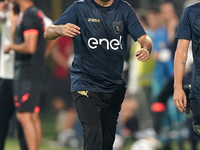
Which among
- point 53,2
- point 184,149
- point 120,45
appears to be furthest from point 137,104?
point 120,45

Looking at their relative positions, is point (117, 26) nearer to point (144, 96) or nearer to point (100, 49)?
point (100, 49)

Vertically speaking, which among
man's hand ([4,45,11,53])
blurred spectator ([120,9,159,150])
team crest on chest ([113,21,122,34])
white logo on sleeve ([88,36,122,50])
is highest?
team crest on chest ([113,21,122,34])

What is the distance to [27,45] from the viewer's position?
233 inches

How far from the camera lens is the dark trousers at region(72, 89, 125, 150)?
14.5ft

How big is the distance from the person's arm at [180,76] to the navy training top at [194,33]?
75mm

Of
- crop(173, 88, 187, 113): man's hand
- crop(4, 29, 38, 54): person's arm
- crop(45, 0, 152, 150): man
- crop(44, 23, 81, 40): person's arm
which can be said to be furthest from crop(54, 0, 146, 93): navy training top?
crop(4, 29, 38, 54): person's arm

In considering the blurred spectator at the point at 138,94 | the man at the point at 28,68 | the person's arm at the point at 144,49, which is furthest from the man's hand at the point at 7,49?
the blurred spectator at the point at 138,94

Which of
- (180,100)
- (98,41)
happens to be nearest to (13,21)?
(98,41)

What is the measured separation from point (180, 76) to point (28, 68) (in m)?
2.41

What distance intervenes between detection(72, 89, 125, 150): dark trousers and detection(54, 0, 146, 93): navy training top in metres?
0.08

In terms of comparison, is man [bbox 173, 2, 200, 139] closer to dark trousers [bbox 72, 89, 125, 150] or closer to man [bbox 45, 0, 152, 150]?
man [bbox 45, 0, 152, 150]

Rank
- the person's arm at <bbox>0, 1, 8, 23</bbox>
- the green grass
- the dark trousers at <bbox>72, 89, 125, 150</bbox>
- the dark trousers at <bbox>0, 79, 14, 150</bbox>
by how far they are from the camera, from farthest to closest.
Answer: the green grass, the person's arm at <bbox>0, 1, 8, 23</bbox>, the dark trousers at <bbox>0, 79, 14, 150</bbox>, the dark trousers at <bbox>72, 89, 125, 150</bbox>

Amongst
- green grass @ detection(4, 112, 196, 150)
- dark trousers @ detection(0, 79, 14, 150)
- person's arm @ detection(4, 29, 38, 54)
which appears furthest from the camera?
green grass @ detection(4, 112, 196, 150)

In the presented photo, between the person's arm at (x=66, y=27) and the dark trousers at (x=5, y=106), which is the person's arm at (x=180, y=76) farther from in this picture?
the dark trousers at (x=5, y=106)
